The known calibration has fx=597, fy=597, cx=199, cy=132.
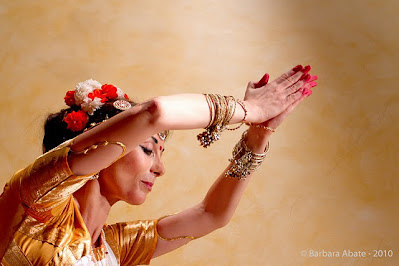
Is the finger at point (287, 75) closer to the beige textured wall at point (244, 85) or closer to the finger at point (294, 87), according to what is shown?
the finger at point (294, 87)

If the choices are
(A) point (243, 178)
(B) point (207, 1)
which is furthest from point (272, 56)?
(A) point (243, 178)

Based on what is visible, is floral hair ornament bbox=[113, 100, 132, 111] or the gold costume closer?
the gold costume

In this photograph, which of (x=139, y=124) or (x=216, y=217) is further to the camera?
(x=216, y=217)

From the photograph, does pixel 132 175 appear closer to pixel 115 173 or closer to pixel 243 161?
pixel 115 173

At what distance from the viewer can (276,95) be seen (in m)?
1.46

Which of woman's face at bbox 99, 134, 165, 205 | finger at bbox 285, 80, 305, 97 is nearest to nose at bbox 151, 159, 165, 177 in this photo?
woman's face at bbox 99, 134, 165, 205

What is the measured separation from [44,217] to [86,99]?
0.38 m

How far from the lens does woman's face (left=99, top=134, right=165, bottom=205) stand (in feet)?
5.12

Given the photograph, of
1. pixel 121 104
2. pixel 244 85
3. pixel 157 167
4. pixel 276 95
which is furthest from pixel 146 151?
pixel 244 85

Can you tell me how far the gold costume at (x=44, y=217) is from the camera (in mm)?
1294

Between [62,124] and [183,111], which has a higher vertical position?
[183,111]

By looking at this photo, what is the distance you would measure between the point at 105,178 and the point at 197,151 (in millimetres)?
768

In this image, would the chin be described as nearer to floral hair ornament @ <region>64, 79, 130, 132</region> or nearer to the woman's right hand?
floral hair ornament @ <region>64, 79, 130, 132</region>

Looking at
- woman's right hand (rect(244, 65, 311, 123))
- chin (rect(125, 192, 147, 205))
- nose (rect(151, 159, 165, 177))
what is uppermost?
woman's right hand (rect(244, 65, 311, 123))
